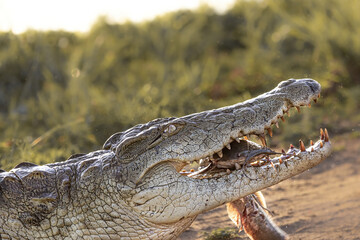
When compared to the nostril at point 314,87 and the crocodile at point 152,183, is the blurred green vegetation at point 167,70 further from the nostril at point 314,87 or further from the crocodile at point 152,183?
the nostril at point 314,87

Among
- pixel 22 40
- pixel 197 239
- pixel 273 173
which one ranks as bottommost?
pixel 197 239

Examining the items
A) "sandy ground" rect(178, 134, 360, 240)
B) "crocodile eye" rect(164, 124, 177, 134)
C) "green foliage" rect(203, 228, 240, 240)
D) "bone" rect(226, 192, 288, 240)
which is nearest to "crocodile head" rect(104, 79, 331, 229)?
"crocodile eye" rect(164, 124, 177, 134)

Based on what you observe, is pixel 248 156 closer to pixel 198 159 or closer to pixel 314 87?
pixel 198 159

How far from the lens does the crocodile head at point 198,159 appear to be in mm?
2896

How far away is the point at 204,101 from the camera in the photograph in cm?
862

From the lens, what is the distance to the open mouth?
300cm

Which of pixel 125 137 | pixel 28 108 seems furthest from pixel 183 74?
pixel 125 137

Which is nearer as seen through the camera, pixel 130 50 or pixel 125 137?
pixel 125 137

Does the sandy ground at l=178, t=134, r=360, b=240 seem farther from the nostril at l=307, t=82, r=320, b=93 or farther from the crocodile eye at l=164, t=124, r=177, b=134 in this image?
the crocodile eye at l=164, t=124, r=177, b=134

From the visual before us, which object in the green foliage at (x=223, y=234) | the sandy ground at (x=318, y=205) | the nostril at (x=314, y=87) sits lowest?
the sandy ground at (x=318, y=205)

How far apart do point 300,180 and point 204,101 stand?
3223mm

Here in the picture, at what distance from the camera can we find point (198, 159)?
2959 mm

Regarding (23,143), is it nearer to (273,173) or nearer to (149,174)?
(149,174)

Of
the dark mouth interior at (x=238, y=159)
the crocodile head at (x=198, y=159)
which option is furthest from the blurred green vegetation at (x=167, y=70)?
the dark mouth interior at (x=238, y=159)
